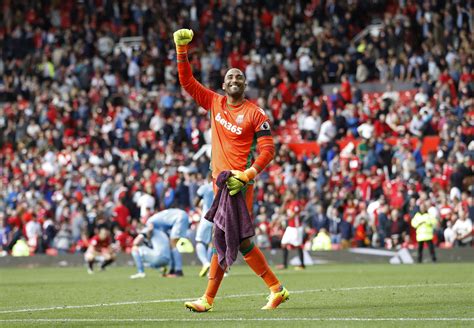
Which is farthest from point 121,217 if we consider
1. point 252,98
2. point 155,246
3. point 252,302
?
point 252,302

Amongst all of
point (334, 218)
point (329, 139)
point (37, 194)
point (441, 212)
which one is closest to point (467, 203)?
point (441, 212)

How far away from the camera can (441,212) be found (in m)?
28.6

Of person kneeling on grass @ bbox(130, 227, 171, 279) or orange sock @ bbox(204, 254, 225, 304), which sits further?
person kneeling on grass @ bbox(130, 227, 171, 279)

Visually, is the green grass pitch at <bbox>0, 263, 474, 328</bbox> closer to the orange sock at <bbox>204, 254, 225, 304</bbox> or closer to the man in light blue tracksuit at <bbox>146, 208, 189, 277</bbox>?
the orange sock at <bbox>204, 254, 225, 304</bbox>

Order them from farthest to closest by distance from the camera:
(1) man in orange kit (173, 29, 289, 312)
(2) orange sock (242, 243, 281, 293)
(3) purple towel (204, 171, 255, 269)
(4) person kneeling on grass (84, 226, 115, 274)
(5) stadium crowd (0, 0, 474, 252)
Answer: (5) stadium crowd (0, 0, 474, 252) → (4) person kneeling on grass (84, 226, 115, 274) → (2) orange sock (242, 243, 281, 293) → (1) man in orange kit (173, 29, 289, 312) → (3) purple towel (204, 171, 255, 269)

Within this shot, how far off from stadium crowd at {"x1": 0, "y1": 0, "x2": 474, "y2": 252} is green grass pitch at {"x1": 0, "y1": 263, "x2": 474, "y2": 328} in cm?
902

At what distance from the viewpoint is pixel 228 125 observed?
12469 mm

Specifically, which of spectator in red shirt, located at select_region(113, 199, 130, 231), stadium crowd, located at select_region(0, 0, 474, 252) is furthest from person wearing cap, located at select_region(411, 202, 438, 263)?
spectator in red shirt, located at select_region(113, 199, 130, 231)

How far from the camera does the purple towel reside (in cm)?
1218

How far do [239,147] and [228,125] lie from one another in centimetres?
26

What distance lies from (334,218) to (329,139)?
12.4 ft

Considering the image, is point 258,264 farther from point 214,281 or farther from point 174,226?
point 174,226

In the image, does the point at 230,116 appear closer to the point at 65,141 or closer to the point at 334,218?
the point at 334,218

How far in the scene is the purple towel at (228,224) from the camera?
12.2 m
